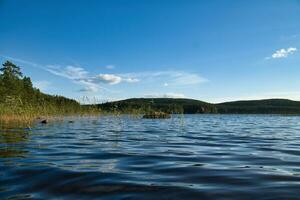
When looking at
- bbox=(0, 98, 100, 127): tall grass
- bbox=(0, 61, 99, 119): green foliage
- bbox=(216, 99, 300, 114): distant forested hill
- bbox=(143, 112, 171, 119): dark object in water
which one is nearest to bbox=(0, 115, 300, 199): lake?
bbox=(0, 61, 99, 119): green foliage

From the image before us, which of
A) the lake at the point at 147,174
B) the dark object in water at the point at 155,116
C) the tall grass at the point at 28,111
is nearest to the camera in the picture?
the lake at the point at 147,174

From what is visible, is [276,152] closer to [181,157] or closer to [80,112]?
[181,157]

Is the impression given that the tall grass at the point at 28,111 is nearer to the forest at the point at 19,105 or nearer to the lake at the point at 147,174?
the forest at the point at 19,105

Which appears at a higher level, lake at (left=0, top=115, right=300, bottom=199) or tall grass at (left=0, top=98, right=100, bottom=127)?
tall grass at (left=0, top=98, right=100, bottom=127)

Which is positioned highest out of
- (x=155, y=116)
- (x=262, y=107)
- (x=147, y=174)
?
(x=262, y=107)

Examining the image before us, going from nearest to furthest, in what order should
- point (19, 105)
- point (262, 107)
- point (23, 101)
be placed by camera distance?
point (19, 105) → point (23, 101) → point (262, 107)

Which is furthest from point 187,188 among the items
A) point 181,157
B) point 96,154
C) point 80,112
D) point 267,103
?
point 267,103

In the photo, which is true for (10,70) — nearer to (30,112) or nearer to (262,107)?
(30,112)

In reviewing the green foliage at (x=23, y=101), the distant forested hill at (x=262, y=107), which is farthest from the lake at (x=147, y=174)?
the distant forested hill at (x=262, y=107)

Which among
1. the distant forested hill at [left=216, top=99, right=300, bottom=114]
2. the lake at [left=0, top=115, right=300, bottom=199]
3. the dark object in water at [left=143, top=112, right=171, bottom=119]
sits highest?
the distant forested hill at [left=216, top=99, right=300, bottom=114]

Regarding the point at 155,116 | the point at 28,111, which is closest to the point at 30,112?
the point at 28,111

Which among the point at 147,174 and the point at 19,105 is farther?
the point at 19,105

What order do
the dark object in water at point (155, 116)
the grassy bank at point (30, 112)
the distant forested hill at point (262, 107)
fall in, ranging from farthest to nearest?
the distant forested hill at point (262, 107)
the dark object in water at point (155, 116)
the grassy bank at point (30, 112)

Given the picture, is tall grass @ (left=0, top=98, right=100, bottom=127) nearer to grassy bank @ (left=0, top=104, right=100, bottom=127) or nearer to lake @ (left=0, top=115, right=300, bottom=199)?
grassy bank @ (left=0, top=104, right=100, bottom=127)
